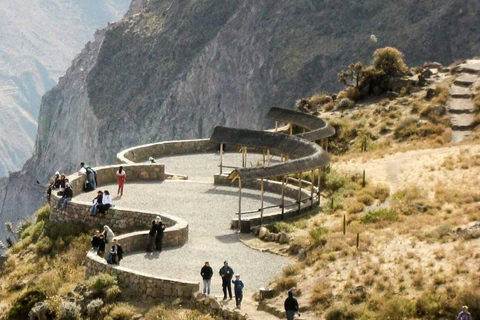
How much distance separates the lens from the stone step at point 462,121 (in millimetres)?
53594

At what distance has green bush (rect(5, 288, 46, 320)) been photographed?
30516mm

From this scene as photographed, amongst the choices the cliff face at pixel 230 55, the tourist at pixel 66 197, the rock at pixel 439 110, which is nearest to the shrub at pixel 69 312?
the tourist at pixel 66 197

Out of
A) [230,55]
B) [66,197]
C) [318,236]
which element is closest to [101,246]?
[66,197]

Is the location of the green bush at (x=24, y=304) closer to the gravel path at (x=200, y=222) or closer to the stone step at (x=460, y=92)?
the gravel path at (x=200, y=222)

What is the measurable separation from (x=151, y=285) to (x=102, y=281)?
1570 mm

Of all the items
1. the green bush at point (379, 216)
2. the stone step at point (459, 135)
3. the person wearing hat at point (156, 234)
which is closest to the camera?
the person wearing hat at point (156, 234)

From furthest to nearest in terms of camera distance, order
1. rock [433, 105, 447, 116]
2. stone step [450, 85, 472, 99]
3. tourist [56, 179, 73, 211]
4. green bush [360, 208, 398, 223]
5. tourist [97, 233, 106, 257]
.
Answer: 1. stone step [450, 85, 472, 99]
2. rock [433, 105, 447, 116]
3. tourist [56, 179, 73, 211]
4. green bush [360, 208, 398, 223]
5. tourist [97, 233, 106, 257]

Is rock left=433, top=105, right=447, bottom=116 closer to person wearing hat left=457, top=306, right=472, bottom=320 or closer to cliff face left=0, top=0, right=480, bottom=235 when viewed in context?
person wearing hat left=457, top=306, right=472, bottom=320

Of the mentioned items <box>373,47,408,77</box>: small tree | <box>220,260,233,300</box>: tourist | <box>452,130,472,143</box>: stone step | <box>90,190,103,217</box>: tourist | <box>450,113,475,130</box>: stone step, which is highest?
<box>373,47,408,77</box>: small tree

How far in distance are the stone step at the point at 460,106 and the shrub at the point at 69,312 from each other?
33538 millimetres

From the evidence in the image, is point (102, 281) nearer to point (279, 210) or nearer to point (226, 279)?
point (226, 279)

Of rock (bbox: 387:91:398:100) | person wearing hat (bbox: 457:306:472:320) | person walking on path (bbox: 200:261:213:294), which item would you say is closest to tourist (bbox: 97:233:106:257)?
person walking on path (bbox: 200:261:213:294)

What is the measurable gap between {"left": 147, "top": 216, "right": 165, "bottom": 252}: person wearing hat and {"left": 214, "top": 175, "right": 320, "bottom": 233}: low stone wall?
3.70 metres

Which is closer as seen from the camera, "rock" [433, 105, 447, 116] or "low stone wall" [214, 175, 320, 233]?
"low stone wall" [214, 175, 320, 233]
